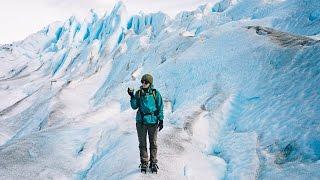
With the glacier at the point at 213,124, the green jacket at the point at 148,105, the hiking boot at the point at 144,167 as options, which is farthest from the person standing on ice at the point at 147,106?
the glacier at the point at 213,124

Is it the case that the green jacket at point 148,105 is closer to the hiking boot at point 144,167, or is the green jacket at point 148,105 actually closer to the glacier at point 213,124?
the hiking boot at point 144,167

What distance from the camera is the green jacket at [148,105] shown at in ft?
27.1

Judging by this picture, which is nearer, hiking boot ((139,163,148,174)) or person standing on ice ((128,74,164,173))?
person standing on ice ((128,74,164,173))

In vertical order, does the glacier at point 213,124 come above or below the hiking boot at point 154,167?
below

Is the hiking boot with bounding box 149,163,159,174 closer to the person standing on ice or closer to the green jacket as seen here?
the person standing on ice

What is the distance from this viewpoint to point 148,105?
325 inches

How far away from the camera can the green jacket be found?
8250mm

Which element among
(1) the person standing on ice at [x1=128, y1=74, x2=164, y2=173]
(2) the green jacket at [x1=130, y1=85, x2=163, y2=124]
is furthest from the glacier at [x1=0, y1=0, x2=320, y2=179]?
(2) the green jacket at [x1=130, y1=85, x2=163, y2=124]

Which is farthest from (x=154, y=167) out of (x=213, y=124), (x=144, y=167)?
(x=213, y=124)

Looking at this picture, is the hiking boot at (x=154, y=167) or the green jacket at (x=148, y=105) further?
the hiking boot at (x=154, y=167)

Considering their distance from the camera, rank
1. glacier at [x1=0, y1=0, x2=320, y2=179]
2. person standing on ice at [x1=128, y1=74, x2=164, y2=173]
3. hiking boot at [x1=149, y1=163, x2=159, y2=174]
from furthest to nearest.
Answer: glacier at [x1=0, y1=0, x2=320, y2=179] < hiking boot at [x1=149, y1=163, x2=159, y2=174] < person standing on ice at [x1=128, y1=74, x2=164, y2=173]

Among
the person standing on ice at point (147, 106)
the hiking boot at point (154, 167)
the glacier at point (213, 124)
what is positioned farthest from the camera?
the glacier at point (213, 124)

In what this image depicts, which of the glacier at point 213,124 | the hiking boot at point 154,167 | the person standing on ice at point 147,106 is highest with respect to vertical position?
the person standing on ice at point 147,106

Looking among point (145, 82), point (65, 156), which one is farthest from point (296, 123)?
point (65, 156)
